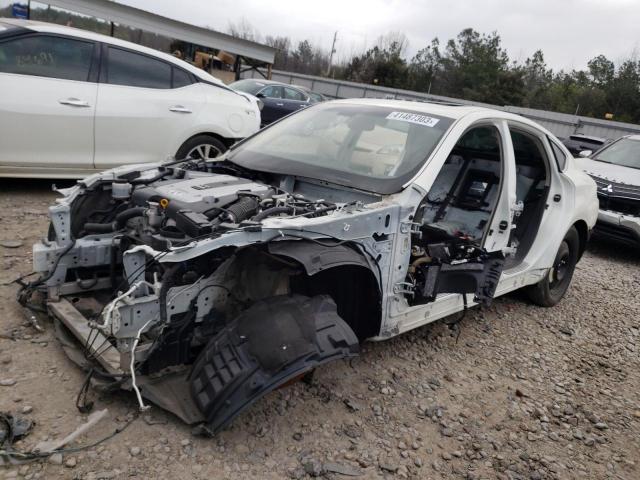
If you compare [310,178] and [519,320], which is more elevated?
[310,178]

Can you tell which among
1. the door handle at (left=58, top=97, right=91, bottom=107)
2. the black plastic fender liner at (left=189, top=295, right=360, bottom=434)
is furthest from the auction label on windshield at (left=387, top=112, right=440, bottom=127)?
the door handle at (left=58, top=97, right=91, bottom=107)

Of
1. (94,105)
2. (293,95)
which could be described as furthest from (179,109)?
(293,95)

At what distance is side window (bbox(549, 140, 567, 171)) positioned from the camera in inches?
181

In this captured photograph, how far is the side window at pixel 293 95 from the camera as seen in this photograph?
554 inches

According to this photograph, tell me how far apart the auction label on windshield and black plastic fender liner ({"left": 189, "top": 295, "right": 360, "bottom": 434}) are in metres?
1.62

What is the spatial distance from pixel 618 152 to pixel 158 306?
27.6ft

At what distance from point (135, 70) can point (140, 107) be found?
43cm

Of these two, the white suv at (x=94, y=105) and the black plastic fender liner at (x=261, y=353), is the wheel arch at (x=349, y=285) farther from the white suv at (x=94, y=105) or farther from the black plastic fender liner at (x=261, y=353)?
→ the white suv at (x=94, y=105)

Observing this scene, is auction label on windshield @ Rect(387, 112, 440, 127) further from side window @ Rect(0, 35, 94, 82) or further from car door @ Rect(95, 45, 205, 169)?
side window @ Rect(0, 35, 94, 82)

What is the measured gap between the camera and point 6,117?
16.3 feet

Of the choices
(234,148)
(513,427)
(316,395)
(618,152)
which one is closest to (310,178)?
(234,148)

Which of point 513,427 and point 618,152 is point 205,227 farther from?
point 618,152

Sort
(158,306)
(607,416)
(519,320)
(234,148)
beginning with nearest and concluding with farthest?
(158,306) < (607,416) < (234,148) < (519,320)

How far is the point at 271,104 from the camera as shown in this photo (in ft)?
42.9
